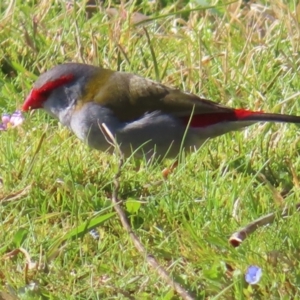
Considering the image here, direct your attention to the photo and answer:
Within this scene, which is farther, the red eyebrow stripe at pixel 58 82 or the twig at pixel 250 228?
the red eyebrow stripe at pixel 58 82

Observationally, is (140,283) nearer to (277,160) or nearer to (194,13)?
(277,160)

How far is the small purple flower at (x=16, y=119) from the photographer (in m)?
4.93

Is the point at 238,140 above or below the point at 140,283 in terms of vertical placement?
below

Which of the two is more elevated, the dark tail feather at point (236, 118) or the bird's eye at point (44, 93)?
the bird's eye at point (44, 93)

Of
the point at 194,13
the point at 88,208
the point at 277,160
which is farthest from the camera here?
the point at 194,13

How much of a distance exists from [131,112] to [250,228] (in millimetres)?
1327

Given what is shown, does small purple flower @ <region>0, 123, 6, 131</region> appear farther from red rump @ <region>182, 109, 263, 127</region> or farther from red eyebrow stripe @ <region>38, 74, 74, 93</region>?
red rump @ <region>182, 109, 263, 127</region>

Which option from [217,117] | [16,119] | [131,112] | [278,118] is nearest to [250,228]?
[278,118]

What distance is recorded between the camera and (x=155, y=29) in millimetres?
6273

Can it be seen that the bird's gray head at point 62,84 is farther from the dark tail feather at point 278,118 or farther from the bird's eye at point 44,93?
the dark tail feather at point 278,118

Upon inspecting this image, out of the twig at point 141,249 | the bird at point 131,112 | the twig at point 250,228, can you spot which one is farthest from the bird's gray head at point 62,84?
the twig at point 250,228

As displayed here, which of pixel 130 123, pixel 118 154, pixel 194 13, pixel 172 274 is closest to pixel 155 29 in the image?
pixel 194 13

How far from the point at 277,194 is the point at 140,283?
3.20 feet

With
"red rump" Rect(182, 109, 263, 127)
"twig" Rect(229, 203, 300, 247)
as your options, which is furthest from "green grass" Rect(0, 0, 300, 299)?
"red rump" Rect(182, 109, 263, 127)
